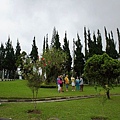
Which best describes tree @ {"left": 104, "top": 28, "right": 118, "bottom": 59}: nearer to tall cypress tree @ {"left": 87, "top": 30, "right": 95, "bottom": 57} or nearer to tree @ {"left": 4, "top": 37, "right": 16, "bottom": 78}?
tall cypress tree @ {"left": 87, "top": 30, "right": 95, "bottom": 57}

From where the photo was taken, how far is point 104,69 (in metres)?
18.0

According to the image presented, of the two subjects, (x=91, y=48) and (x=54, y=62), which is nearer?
(x=54, y=62)

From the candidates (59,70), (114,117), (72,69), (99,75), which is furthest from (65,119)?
(72,69)

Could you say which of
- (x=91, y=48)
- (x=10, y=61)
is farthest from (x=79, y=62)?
(x=10, y=61)

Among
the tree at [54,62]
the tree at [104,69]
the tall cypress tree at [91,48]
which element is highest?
the tall cypress tree at [91,48]

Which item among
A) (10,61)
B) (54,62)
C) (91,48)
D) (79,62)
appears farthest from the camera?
(10,61)

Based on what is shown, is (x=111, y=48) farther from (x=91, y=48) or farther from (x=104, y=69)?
(x=104, y=69)

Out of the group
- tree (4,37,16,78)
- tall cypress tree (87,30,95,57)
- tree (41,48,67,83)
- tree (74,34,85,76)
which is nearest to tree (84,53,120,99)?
tree (41,48,67,83)

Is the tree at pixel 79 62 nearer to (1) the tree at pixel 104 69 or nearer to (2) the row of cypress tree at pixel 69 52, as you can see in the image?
(2) the row of cypress tree at pixel 69 52

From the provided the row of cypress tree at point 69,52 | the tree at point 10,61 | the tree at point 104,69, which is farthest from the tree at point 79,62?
the tree at point 104,69

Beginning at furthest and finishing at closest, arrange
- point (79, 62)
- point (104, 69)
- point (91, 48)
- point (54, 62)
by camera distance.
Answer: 1. point (79, 62)
2. point (91, 48)
3. point (54, 62)
4. point (104, 69)

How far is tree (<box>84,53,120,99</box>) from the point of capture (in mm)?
18016

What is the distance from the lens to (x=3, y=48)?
205 ft

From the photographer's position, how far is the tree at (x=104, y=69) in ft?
59.1
